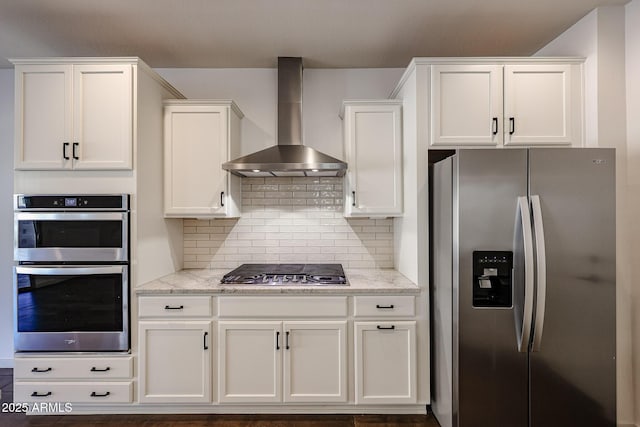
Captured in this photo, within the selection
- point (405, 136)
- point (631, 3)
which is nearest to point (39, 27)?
point (405, 136)

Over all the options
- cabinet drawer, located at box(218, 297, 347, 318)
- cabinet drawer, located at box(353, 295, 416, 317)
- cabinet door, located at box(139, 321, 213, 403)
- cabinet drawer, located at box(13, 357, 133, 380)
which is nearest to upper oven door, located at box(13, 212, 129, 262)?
cabinet door, located at box(139, 321, 213, 403)

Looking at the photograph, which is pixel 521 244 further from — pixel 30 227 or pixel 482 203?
pixel 30 227

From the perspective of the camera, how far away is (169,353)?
2268 mm

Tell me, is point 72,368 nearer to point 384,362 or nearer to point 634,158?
point 384,362

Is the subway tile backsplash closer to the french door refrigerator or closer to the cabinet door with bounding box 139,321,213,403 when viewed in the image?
the cabinet door with bounding box 139,321,213,403

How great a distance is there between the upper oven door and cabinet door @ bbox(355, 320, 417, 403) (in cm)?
171

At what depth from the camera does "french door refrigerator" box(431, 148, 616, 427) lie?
6.11ft

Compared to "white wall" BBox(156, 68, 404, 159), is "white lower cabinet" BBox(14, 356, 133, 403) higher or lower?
lower

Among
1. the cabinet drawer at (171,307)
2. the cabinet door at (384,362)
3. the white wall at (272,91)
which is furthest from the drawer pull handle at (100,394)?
the white wall at (272,91)

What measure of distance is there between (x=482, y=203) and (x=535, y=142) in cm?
78

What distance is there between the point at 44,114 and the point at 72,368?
1.71 metres

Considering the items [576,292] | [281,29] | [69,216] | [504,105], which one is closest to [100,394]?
[69,216]

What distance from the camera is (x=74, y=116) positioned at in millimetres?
2256

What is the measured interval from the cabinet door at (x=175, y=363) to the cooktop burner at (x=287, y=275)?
15.6 inches
